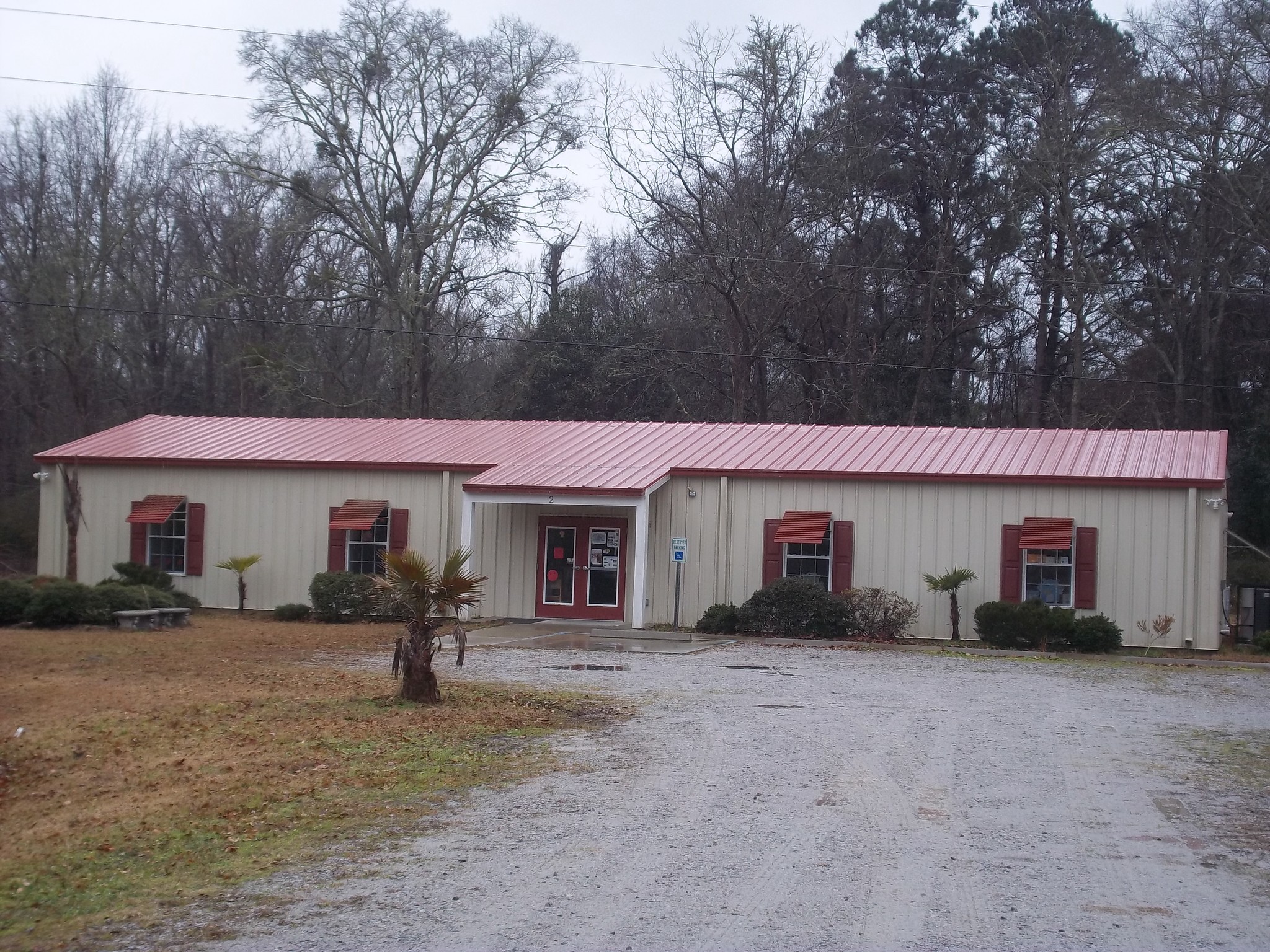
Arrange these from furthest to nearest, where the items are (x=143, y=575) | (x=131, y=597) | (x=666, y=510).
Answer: (x=143, y=575), (x=666, y=510), (x=131, y=597)

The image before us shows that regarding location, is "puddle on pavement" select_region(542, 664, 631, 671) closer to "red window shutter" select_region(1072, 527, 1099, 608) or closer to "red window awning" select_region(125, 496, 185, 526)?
"red window shutter" select_region(1072, 527, 1099, 608)

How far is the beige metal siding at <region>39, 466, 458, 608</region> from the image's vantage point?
24.7 m

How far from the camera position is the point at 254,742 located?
403 inches

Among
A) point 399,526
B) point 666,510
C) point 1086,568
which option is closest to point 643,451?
point 666,510

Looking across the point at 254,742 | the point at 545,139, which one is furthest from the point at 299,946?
the point at 545,139

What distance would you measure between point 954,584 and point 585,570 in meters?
6.90

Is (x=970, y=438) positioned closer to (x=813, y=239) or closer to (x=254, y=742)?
(x=813, y=239)

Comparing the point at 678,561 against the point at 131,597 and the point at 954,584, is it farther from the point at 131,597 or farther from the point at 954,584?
the point at 131,597

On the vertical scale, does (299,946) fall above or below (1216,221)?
below

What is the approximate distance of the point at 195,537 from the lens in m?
25.5

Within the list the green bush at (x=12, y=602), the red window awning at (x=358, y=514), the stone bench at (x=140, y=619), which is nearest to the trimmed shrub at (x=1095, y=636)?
the red window awning at (x=358, y=514)

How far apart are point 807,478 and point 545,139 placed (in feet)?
63.8

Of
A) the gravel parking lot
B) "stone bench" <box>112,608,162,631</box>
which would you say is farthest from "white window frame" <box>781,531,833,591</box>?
"stone bench" <box>112,608,162,631</box>

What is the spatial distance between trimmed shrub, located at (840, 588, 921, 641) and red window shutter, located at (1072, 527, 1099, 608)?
113 inches
